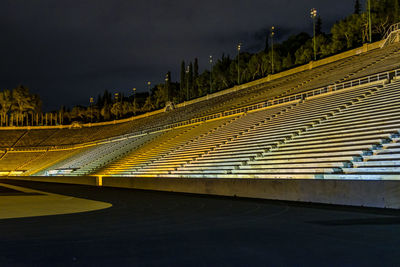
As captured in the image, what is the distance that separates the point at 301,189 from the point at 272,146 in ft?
18.0

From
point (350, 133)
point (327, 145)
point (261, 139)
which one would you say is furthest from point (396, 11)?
point (327, 145)

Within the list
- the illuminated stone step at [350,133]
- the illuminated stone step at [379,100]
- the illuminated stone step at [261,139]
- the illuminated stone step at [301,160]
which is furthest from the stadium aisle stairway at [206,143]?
the illuminated stone step at [350,133]

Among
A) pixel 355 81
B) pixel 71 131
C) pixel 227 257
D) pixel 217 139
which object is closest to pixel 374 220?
pixel 227 257

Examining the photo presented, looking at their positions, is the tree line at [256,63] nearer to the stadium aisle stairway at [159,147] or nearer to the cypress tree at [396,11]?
the cypress tree at [396,11]

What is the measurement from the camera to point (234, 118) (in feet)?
95.1

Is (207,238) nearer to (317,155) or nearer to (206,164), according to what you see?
(317,155)

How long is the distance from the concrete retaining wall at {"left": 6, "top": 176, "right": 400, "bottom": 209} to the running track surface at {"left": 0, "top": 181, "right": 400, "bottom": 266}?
0.72 m

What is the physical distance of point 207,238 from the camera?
6.82 meters

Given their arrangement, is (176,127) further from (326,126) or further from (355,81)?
(326,126)

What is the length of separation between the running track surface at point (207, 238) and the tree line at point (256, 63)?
30736 millimetres

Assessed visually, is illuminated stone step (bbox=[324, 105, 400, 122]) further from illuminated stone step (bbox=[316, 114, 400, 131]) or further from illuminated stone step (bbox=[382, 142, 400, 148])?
illuminated stone step (bbox=[382, 142, 400, 148])

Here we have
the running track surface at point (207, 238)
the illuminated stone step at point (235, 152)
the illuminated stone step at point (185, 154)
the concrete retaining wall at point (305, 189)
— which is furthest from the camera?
the illuminated stone step at point (185, 154)

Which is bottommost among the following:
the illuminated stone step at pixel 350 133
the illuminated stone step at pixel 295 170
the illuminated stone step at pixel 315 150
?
the illuminated stone step at pixel 295 170

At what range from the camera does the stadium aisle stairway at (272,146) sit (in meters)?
16.6
